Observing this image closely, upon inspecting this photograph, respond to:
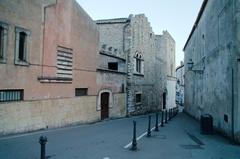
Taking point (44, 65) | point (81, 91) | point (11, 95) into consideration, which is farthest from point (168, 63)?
point (11, 95)

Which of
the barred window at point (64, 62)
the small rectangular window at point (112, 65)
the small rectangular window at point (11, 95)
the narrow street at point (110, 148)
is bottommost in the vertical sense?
the narrow street at point (110, 148)

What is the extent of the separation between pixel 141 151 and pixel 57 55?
7607mm

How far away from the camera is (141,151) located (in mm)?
9172

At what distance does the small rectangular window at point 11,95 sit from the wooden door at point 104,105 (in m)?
8.50

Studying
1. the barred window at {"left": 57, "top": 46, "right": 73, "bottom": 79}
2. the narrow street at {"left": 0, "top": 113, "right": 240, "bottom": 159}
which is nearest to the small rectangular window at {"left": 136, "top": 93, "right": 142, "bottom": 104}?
the barred window at {"left": 57, "top": 46, "right": 73, "bottom": 79}

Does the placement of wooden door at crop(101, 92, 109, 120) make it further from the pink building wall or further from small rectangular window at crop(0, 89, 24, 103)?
small rectangular window at crop(0, 89, 24, 103)

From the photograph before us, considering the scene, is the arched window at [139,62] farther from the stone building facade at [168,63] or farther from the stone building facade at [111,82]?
the stone building facade at [168,63]

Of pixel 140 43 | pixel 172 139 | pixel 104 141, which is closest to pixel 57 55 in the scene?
pixel 104 141

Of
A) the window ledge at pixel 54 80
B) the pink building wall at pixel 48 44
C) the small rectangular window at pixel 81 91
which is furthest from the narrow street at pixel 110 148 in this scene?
the small rectangular window at pixel 81 91

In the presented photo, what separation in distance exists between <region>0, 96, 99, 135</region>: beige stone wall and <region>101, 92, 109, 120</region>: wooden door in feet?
5.75

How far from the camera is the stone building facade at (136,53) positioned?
2605cm

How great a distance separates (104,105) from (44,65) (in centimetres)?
779

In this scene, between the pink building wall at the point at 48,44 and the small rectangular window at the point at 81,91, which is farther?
the small rectangular window at the point at 81,91

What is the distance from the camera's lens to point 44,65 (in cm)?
1352
